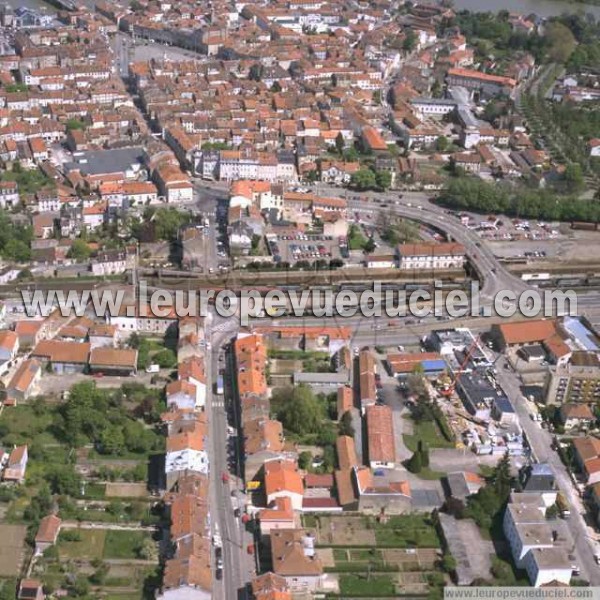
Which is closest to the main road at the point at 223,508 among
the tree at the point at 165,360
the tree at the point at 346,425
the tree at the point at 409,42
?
the tree at the point at 165,360

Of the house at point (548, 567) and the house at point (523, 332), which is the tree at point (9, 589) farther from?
the house at point (523, 332)

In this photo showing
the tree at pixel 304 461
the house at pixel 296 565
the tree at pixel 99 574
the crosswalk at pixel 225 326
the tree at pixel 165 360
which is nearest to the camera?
the house at pixel 296 565

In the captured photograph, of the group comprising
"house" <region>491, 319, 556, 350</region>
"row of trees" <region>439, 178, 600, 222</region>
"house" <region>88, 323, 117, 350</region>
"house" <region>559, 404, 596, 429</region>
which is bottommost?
"house" <region>559, 404, 596, 429</region>

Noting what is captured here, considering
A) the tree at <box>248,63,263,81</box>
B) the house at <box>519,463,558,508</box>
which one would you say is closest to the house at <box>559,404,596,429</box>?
the house at <box>519,463,558,508</box>

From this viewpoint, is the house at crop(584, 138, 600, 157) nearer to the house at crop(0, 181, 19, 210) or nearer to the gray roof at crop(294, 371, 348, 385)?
the gray roof at crop(294, 371, 348, 385)

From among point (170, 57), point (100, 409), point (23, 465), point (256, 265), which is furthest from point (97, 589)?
point (170, 57)

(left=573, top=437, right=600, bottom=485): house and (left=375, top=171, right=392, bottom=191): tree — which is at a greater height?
(left=375, top=171, right=392, bottom=191): tree
